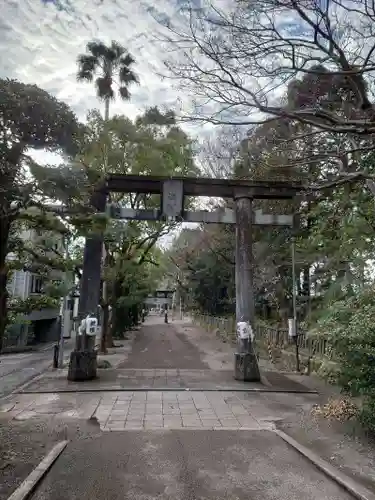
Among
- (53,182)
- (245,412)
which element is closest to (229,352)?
(245,412)

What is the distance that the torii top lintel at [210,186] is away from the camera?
1107 centimetres

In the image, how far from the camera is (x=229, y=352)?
1822 cm

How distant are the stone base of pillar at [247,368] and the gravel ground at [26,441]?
4.95 m

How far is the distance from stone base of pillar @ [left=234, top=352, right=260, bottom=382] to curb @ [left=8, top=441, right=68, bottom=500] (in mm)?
5932

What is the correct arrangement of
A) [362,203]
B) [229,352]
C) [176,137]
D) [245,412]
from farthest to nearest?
1. [229,352]
2. [176,137]
3. [362,203]
4. [245,412]

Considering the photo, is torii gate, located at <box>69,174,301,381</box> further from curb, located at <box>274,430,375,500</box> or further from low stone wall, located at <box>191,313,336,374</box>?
curb, located at <box>274,430,375,500</box>

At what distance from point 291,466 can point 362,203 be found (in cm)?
599

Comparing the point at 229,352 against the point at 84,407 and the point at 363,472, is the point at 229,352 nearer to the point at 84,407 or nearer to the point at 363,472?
the point at 84,407

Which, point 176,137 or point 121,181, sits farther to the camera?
point 176,137

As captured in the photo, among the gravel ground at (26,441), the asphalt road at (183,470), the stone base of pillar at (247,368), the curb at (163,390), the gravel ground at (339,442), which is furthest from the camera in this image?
the stone base of pillar at (247,368)

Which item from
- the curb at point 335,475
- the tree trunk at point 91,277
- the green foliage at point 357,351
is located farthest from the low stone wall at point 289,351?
the tree trunk at point 91,277

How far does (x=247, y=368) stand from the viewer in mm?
10445

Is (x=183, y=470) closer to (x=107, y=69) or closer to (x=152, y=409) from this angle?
(x=152, y=409)

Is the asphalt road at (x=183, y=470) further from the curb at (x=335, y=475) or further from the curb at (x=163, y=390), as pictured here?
the curb at (x=163, y=390)
